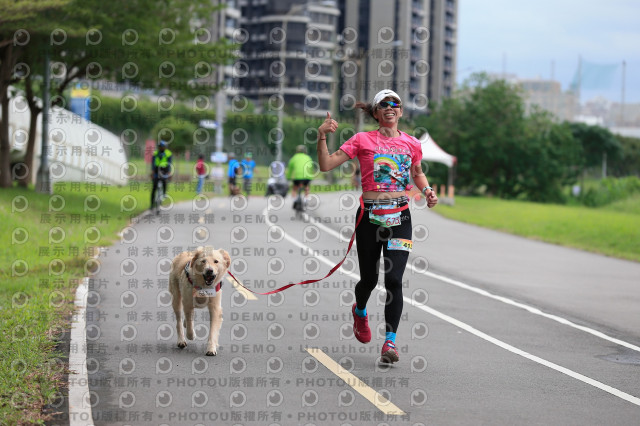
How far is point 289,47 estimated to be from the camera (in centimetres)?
11706

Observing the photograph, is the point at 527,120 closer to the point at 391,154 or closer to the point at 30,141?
the point at 30,141

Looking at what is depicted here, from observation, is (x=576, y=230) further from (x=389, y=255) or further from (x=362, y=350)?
(x=389, y=255)

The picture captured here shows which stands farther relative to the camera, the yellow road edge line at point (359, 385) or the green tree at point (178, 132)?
the green tree at point (178, 132)

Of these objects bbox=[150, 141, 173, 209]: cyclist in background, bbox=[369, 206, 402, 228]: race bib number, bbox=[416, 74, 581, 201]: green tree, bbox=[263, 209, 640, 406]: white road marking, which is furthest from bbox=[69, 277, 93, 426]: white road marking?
bbox=[416, 74, 581, 201]: green tree

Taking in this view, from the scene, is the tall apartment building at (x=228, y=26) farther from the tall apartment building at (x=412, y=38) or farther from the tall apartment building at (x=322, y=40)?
the tall apartment building at (x=412, y=38)

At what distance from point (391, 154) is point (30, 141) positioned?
86.0ft

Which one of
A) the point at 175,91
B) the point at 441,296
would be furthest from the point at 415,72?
the point at 441,296

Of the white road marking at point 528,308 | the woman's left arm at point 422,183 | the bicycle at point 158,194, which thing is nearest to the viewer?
the woman's left arm at point 422,183

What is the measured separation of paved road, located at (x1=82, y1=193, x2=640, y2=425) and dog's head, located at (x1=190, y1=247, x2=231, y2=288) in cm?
69

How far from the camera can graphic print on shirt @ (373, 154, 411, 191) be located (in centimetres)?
793

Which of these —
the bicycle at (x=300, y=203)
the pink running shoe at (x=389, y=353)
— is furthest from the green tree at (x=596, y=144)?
the pink running shoe at (x=389, y=353)

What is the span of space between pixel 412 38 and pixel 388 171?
11548 cm

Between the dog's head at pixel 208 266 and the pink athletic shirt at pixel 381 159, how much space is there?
4.59ft

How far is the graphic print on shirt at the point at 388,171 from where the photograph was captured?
7.93m
